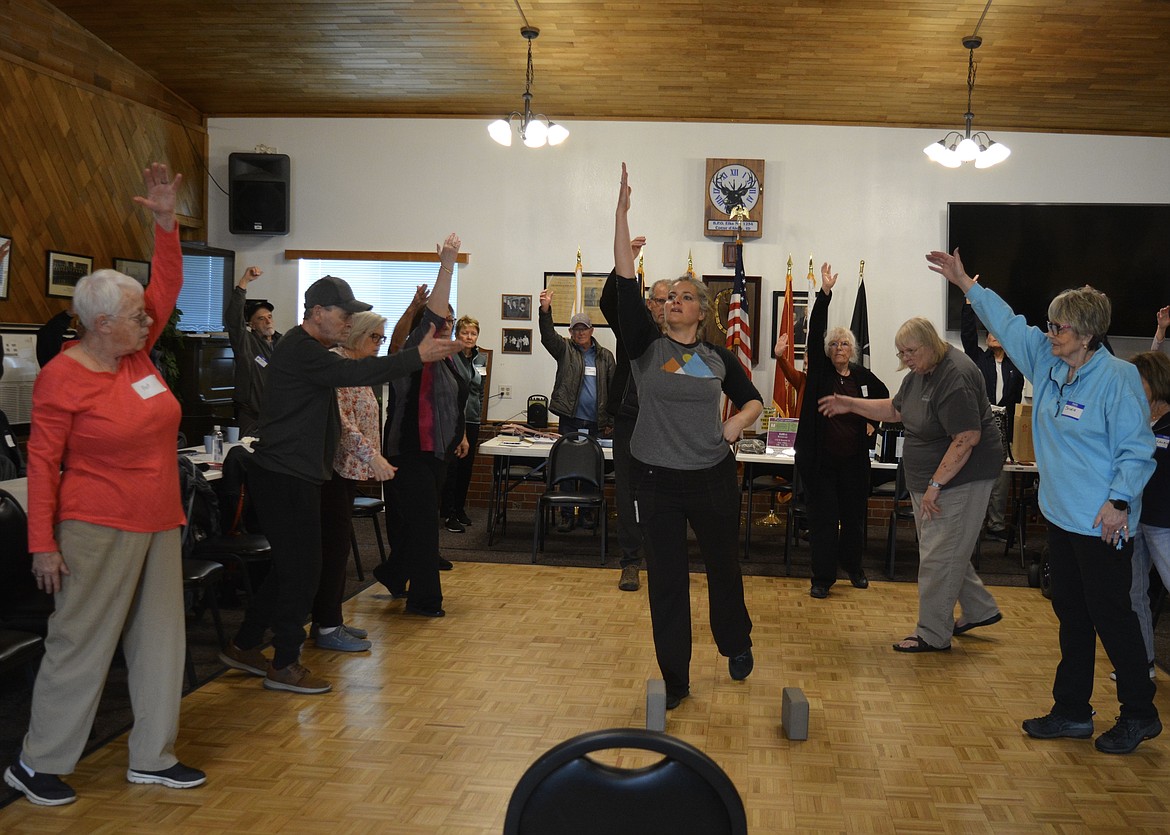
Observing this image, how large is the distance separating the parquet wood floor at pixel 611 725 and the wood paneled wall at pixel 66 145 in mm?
4255

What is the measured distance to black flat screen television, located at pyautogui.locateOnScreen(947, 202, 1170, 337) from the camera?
880 centimetres

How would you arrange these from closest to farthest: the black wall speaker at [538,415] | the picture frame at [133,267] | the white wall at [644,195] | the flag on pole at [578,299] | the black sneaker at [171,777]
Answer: the black sneaker at [171,777]
the picture frame at [133,267]
the flag on pole at [578,299]
the black wall speaker at [538,415]
the white wall at [644,195]

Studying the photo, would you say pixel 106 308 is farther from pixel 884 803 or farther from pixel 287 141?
pixel 287 141

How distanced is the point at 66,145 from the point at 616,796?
8172mm

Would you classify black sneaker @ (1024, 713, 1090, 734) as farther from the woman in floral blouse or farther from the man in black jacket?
the man in black jacket

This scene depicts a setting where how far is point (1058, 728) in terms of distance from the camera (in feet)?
12.3

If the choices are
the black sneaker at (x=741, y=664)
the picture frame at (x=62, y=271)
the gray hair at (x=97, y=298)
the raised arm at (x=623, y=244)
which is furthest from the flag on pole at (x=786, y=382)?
the gray hair at (x=97, y=298)

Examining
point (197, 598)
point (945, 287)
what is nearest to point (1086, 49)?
point (945, 287)

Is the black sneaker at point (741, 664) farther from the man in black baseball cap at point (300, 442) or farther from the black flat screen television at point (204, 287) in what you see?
the black flat screen television at point (204, 287)

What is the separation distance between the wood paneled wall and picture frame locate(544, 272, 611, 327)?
354cm

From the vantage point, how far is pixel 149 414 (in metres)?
2.97

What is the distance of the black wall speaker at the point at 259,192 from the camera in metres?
9.48

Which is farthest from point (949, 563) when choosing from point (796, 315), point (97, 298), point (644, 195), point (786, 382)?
point (644, 195)

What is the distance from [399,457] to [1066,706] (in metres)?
3.24
